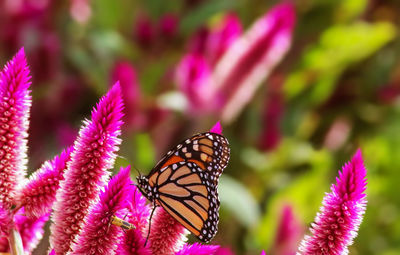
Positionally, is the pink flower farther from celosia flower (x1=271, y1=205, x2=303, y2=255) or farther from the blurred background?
celosia flower (x1=271, y1=205, x2=303, y2=255)

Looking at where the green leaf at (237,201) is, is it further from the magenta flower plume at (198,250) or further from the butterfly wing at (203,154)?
the magenta flower plume at (198,250)

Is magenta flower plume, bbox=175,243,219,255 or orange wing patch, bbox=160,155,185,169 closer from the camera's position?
magenta flower plume, bbox=175,243,219,255

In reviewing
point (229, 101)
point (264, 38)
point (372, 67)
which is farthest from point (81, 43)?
point (372, 67)

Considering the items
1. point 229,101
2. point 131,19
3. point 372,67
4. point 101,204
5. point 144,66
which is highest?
point 372,67

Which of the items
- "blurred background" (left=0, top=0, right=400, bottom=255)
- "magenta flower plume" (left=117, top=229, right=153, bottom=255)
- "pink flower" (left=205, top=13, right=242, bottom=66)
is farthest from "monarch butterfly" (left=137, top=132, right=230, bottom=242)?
"pink flower" (left=205, top=13, right=242, bottom=66)

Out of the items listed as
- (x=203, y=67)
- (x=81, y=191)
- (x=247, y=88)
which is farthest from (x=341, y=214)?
(x=247, y=88)

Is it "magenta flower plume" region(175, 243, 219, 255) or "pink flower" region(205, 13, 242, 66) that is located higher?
"pink flower" region(205, 13, 242, 66)

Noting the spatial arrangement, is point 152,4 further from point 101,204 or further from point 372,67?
point 101,204

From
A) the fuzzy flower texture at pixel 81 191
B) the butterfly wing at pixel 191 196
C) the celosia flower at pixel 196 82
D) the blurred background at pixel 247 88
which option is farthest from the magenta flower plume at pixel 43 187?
the celosia flower at pixel 196 82
